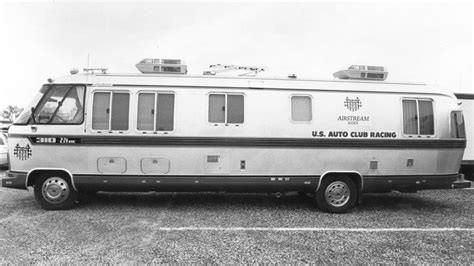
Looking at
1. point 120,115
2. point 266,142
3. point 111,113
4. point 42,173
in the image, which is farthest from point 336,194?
point 42,173

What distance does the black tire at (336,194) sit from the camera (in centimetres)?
671

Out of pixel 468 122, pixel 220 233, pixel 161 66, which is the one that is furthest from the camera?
pixel 468 122

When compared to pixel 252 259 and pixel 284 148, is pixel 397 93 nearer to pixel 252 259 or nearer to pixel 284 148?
pixel 284 148

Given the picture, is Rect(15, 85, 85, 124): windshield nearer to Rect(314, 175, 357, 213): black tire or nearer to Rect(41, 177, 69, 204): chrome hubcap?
Rect(41, 177, 69, 204): chrome hubcap

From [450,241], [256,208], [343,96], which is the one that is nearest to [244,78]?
[343,96]

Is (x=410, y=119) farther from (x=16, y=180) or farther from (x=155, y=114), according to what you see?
(x=16, y=180)

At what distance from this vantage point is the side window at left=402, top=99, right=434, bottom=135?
680cm

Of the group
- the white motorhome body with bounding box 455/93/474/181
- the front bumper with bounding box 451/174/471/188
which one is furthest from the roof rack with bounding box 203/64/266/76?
the white motorhome body with bounding box 455/93/474/181

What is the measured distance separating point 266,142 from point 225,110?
1.04 m

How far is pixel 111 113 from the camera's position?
6.48 meters

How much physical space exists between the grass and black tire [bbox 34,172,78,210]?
0.19 m

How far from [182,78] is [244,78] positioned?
126cm

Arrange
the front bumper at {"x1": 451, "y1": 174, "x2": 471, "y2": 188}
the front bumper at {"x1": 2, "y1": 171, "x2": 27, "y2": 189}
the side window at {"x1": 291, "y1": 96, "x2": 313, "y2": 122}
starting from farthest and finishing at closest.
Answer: the front bumper at {"x1": 451, "y1": 174, "x2": 471, "y2": 188} < the side window at {"x1": 291, "y1": 96, "x2": 313, "y2": 122} < the front bumper at {"x1": 2, "y1": 171, "x2": 27, "y2": 189}

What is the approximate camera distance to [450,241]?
5.23 metres
